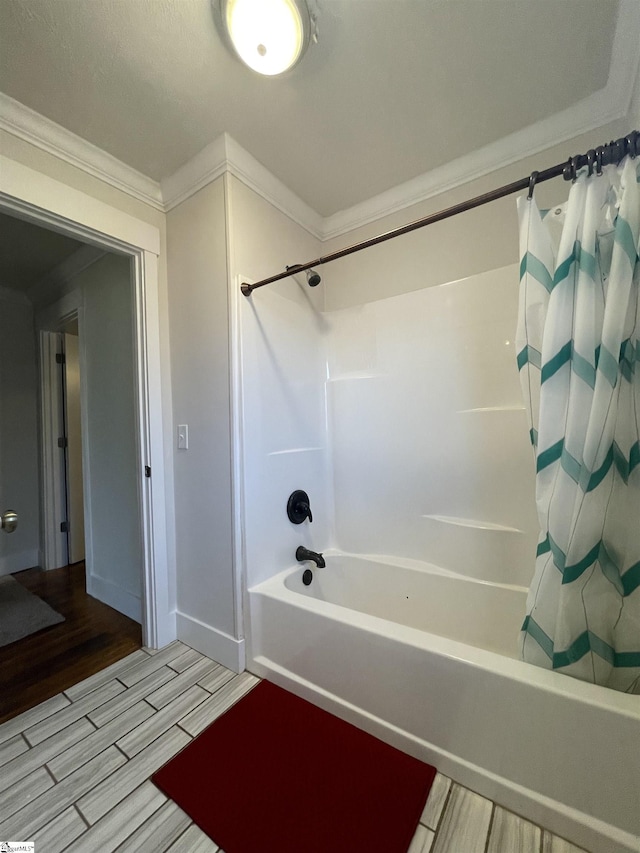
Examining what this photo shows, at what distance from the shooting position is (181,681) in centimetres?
143

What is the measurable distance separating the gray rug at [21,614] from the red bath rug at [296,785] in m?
1.46

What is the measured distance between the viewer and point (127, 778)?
1027mm

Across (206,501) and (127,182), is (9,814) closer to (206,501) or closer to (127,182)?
(206,501)

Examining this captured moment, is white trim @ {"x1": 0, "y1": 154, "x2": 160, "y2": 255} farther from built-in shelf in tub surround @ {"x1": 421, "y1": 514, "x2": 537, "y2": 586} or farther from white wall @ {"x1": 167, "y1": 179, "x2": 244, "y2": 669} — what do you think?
built-in shelf in tub surround @ {"x1": 421, "y1": 514, "x2": 537, "y2": 586}

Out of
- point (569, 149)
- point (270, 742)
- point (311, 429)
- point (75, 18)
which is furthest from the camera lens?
point (311, 429)

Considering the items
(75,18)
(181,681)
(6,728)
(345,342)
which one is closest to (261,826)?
(181,681)

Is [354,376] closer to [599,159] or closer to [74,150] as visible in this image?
[599,159]

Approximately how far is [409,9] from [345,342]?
4.16 feet

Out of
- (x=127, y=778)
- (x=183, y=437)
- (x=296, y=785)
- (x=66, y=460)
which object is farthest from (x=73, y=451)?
(x=296, y=785)

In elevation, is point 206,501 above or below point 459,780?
above

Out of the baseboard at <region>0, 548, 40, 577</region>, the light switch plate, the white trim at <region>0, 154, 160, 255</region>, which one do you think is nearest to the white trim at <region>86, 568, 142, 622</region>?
the baseboard at <region>0, 548, 40, 577</region>

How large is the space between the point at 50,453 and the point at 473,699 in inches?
129

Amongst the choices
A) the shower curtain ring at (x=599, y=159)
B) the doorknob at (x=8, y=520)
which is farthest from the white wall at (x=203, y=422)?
the shower curtain ring at (x=599, y=159)

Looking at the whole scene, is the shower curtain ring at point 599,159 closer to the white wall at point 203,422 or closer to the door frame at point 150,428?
the white wall at point 203,422
